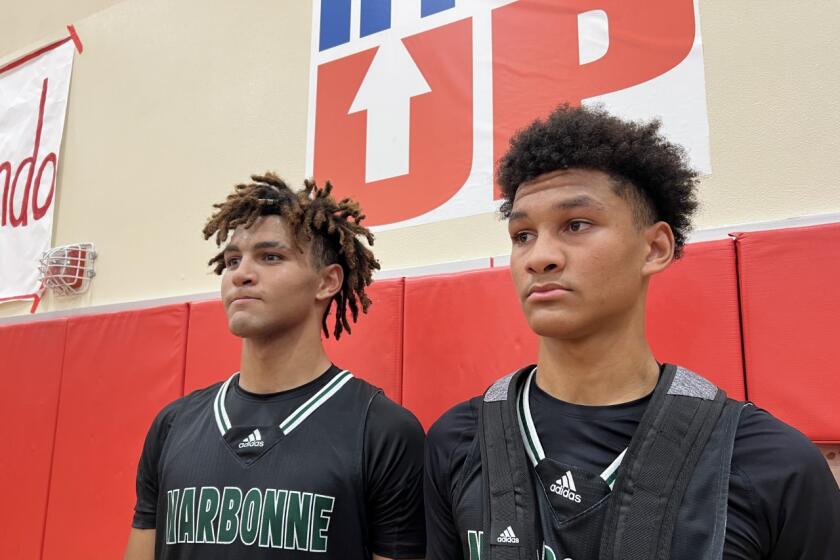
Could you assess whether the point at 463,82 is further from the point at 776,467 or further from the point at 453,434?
the point at 776,467

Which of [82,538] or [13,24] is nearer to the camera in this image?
[82,538]

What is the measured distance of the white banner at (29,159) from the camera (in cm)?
330

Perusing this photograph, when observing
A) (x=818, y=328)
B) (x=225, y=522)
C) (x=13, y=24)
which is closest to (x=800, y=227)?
(x=818, y=328)

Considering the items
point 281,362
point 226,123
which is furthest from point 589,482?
point 226,123

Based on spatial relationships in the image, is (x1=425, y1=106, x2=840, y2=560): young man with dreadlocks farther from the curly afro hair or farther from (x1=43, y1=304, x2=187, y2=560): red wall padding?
(x1=43, y1=304, x2=187, y2=560): red wall padding

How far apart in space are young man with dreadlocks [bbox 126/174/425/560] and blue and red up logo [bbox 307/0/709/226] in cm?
56

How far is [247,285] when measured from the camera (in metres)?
1.55

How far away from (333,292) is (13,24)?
343 centimetres

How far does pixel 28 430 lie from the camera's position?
2781mm

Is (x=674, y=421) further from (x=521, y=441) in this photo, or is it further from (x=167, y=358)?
(x=167, y=358)

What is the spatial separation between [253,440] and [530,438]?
0.66 m

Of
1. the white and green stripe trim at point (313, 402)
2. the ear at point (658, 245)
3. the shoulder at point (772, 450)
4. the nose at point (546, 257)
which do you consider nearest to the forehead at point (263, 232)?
the white and green stripe trim at point (313, 402)

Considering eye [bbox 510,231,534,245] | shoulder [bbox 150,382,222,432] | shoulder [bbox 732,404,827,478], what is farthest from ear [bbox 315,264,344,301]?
shoulder [bbox 732,404,827,478]

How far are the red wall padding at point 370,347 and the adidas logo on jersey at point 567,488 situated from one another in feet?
3.19
